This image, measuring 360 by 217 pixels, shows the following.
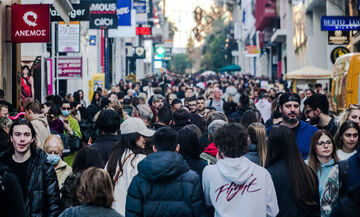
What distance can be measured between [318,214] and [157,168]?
135cm

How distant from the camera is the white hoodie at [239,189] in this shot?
508 cm

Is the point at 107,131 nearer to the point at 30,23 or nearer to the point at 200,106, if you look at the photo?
the point at 200,106

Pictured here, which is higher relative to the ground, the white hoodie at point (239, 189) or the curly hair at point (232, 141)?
the curly hair at point (232, 141)

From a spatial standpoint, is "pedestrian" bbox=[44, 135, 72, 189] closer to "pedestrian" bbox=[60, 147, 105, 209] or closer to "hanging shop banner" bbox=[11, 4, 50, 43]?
"pedestrian" bbox=[60, 147, 105, 209]

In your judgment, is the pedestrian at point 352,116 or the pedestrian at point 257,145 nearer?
the pedestrian at point 257,145

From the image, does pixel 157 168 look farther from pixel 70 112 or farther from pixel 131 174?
pixel 70 112

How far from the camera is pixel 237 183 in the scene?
5.08 metres

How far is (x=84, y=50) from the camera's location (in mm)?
32969

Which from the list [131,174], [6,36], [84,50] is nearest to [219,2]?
[84,50]

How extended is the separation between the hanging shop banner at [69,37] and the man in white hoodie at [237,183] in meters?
18.6

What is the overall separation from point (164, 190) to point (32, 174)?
1.38 m

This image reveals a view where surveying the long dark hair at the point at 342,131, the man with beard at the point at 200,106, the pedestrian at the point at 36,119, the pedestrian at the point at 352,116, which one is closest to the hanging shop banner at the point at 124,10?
the man with beard at the point at 200,106

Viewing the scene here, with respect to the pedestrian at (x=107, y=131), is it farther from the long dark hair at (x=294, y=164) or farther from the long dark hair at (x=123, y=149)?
the long dark hair at (x=294, y=164)

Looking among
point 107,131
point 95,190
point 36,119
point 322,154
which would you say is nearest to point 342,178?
point 322,154
